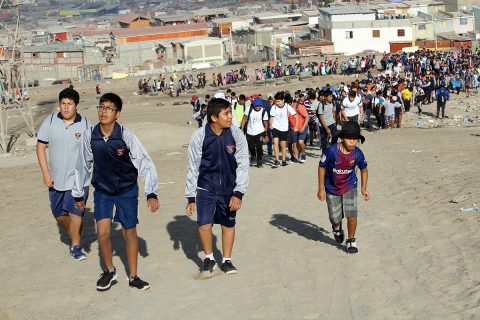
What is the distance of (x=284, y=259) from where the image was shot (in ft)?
26.9

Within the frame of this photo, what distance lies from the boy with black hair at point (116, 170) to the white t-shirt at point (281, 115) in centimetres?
742

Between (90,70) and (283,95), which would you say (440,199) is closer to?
(283,95)

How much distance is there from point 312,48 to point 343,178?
54.4m

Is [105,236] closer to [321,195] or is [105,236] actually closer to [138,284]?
[138,284]

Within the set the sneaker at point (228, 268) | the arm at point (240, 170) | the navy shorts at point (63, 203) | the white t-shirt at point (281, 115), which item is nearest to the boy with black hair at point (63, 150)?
the navy shorts at point (63, 203)

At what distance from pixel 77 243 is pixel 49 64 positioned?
6286 cm

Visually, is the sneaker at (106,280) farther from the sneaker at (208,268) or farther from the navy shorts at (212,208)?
the navy shorts at (212,208)

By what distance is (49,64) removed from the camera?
2721 inches

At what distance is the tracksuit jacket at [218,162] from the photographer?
7.34 m

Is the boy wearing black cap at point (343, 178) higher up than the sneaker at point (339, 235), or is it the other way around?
the boy wearing black cap at point (343, 178)

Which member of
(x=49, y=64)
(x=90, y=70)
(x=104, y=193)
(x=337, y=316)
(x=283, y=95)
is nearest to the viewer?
(x=337, y=316)

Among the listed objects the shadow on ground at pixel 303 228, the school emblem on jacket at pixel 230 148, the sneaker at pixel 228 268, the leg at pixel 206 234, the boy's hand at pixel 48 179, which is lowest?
the shadow on ground at pixel 303 228

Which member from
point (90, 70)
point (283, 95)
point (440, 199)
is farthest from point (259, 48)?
point (440, 199)

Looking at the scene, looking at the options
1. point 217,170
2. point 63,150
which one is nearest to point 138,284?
point 217,170
